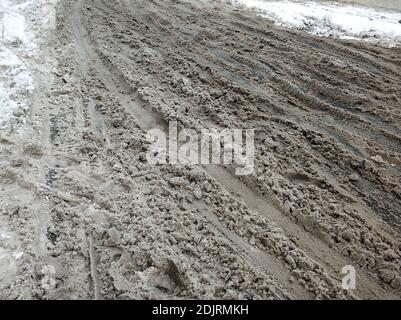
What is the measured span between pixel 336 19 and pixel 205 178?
4.91 meters

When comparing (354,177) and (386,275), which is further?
(354,177)

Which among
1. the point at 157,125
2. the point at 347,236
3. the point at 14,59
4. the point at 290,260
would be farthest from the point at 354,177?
the point at 14,59

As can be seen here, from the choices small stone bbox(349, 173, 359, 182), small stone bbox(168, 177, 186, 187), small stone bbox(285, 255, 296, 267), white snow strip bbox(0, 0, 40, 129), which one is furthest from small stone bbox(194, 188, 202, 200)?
white snow strip bbox(0, 0, 40, 129)

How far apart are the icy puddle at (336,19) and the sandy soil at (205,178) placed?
47cm

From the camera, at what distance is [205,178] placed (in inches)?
161

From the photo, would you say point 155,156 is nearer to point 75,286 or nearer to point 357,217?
point 75,286

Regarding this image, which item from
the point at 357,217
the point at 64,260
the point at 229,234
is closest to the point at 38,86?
the point at 64,260

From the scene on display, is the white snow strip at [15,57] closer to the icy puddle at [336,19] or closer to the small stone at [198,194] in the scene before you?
the small stone at [198,194]

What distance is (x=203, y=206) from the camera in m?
3.81

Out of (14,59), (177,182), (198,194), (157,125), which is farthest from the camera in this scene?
(14,59)

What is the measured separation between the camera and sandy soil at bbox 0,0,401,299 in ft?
10.5

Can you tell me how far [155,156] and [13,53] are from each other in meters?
3.49

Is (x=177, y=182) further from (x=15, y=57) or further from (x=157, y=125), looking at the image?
(x=15, y=57)

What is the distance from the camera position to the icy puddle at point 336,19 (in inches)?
271
